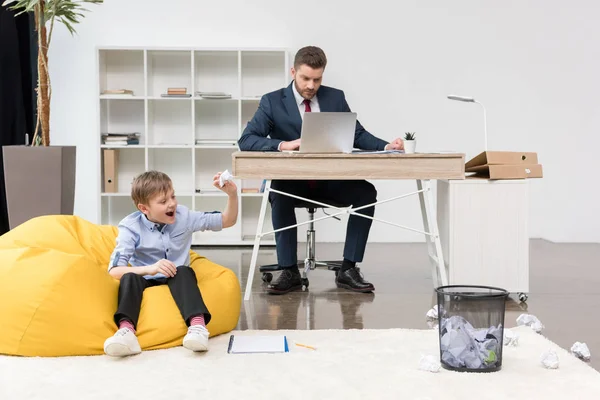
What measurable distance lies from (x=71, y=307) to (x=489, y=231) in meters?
2.07

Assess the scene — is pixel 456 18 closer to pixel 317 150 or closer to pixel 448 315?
pixel 317 150

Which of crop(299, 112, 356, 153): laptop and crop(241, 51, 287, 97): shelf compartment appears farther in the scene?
crop(241, 51, 287, 97): shelf compartment

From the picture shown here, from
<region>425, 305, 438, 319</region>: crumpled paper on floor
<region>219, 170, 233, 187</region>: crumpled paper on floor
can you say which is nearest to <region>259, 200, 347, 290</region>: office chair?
<region>425, 305, 438, 319</region>: crumpled paper on floor

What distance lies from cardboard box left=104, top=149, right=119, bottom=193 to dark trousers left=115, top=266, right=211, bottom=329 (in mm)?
3246

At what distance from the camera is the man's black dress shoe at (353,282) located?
12.7 ft

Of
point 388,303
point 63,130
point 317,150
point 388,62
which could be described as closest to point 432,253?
point 388,303

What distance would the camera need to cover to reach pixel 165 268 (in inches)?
109

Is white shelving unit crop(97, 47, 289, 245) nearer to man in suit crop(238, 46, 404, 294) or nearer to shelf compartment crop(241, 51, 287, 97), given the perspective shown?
shelf compartment crop(241, 51, 287, 97)

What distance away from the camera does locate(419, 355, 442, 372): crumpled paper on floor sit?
2.34 metres

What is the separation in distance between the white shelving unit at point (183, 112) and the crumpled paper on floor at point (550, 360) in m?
3.76

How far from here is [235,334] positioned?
287 cm

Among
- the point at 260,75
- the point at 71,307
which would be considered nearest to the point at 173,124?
the point at 260,75

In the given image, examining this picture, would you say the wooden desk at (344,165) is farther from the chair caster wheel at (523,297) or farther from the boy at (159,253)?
the chair caster wheel at (523,297)

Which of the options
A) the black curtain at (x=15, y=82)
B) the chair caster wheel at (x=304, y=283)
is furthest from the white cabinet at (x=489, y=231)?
the black curtain at (x=15, y=82)
